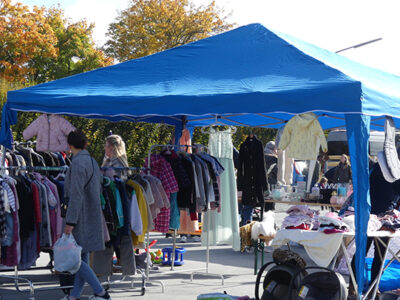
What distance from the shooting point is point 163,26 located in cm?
3244

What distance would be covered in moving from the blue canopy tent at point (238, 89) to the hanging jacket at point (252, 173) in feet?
8.39

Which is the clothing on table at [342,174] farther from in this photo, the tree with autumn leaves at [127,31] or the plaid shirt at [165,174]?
the tree with autumn leaves at [127,31]

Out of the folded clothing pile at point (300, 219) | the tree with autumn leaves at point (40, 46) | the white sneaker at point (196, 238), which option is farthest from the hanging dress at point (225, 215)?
the tree with autumn leaves at point (40, 46)

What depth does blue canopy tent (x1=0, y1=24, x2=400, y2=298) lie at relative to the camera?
5.97 meters

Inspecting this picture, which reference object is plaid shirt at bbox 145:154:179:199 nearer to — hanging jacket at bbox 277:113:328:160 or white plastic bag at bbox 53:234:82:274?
hanging jacket at bbox 277:113:328:160

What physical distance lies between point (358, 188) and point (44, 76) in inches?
1277

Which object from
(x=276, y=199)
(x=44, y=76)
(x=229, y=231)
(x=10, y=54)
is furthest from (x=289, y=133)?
(x=44, y=76)

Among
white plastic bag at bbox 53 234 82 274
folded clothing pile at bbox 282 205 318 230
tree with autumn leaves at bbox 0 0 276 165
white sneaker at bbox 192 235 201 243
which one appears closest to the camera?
white plastic bag at bbox 53 234 82 274

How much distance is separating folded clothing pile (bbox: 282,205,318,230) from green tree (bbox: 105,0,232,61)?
2605 cm

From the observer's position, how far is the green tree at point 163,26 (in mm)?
32594

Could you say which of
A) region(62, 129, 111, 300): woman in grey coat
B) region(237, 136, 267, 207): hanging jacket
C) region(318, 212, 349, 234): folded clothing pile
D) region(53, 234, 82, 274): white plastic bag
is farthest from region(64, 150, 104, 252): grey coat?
region(237, 136, 267, 207): hanging jacket

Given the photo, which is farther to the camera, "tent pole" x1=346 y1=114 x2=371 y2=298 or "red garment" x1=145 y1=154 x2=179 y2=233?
"red garment" x1=145 y1=154 x2=179 y2=233

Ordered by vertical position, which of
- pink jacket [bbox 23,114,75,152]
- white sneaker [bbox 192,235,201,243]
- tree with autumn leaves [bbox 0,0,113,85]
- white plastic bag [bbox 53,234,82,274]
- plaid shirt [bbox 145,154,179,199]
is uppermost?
tree with autumn leaves [bbox 0,0,113,85]

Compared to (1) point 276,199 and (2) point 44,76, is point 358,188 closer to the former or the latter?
(1) point 276,199
